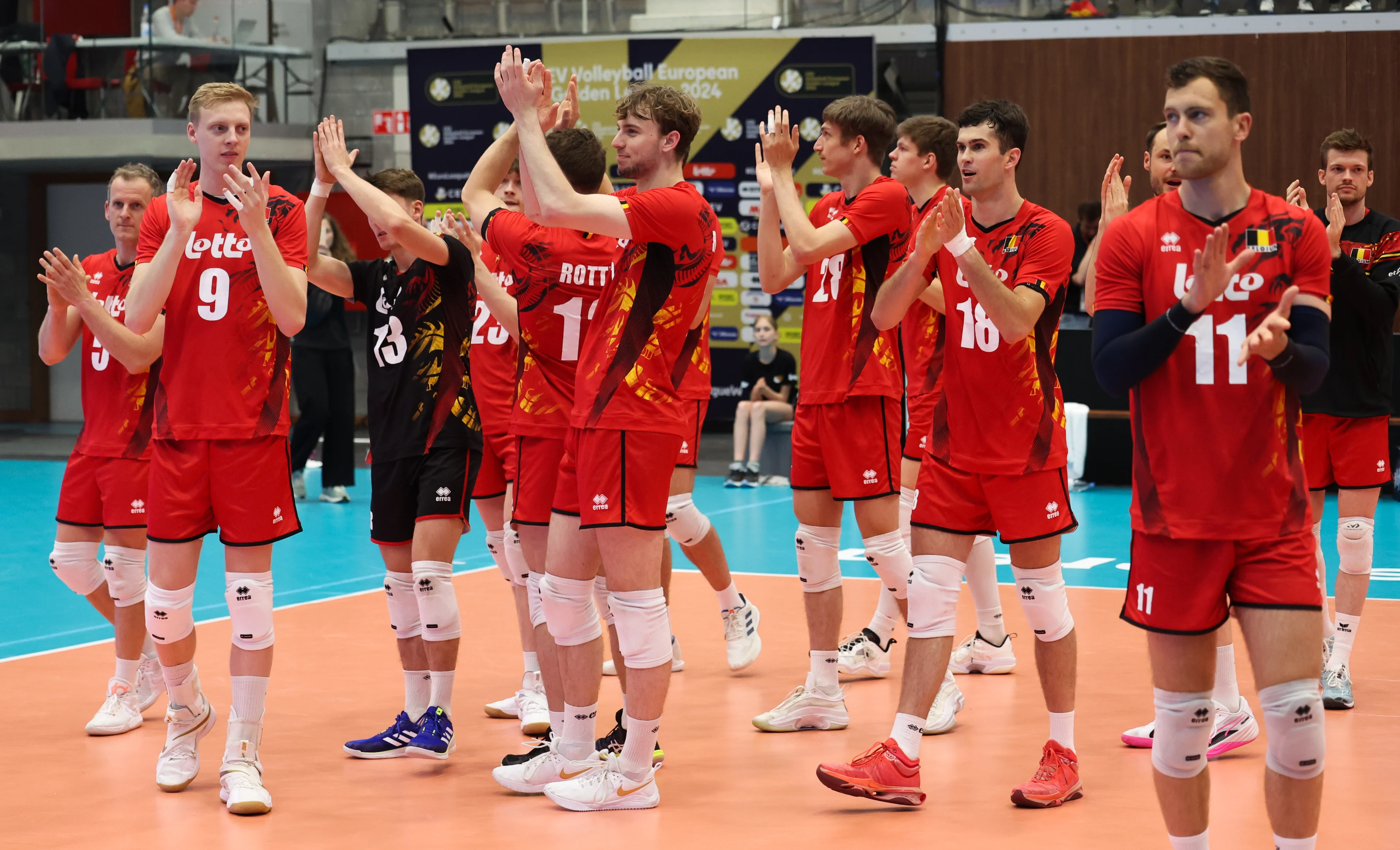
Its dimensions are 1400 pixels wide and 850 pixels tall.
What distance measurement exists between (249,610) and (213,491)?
41 cm

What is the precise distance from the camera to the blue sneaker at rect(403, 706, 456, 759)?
5.30 metres

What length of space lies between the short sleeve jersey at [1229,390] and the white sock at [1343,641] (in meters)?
2.87

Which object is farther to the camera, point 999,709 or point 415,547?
point 999,709

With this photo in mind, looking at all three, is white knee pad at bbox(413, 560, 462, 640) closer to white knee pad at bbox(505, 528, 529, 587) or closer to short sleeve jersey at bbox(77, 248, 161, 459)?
white knee pad at bbox(505, 528, 529, 587)

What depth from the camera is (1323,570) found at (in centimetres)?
582

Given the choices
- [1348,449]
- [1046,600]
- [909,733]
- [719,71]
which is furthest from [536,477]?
[719,71]

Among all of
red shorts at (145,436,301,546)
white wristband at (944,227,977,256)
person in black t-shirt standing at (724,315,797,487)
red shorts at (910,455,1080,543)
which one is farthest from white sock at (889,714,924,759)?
person in black t-shirt standing at (724,315,797,487)

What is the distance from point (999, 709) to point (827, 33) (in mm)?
11253

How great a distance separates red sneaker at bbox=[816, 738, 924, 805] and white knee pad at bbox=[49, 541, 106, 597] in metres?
3.14

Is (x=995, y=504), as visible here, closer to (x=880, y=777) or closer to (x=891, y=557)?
(x=880, y=777)

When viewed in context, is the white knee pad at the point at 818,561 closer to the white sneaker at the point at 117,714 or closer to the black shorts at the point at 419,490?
the black shorts at the point at 419,490

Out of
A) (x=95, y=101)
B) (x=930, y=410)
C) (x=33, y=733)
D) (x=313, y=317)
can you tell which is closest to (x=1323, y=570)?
(x=930, y=410)

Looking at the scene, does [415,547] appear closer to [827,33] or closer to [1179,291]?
[1179,291]

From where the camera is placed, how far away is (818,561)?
583 cm
